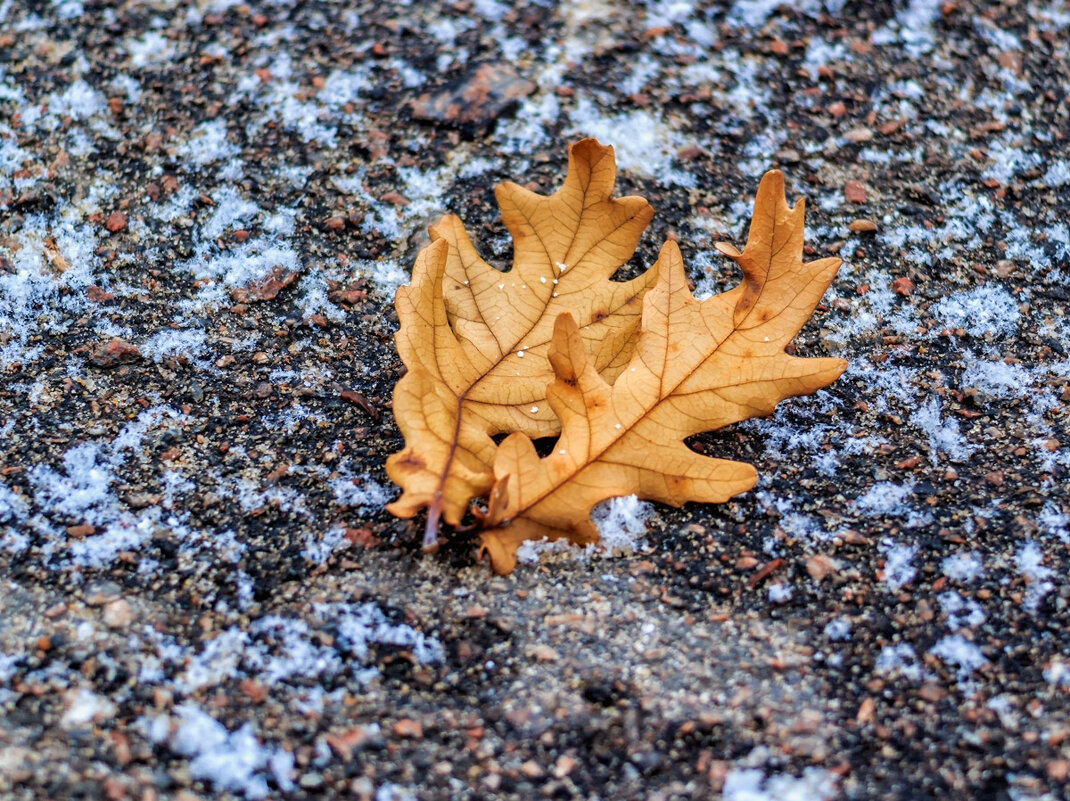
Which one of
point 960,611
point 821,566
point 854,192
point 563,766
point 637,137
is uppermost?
point 637,137

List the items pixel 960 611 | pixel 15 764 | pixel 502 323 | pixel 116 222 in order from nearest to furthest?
pixel 15 764
pixel 960 611
pixel 502 323
pixel 116 222

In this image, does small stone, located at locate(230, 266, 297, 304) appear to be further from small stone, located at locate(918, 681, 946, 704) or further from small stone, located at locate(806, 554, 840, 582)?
small stone, located at locate(918, 681, 946, 704)

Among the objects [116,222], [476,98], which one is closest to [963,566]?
[476,98]

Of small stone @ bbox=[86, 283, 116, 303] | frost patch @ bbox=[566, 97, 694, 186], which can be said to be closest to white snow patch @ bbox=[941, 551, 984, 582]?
frost patch @ bbox=[566, 97, 694, 186]

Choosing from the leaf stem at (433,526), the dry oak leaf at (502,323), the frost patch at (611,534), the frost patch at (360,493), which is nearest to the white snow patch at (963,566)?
the frost patch at (611,534)

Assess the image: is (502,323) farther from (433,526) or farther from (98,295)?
(98,295)

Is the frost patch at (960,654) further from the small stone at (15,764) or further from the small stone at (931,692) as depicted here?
the small stone at (15,764)
